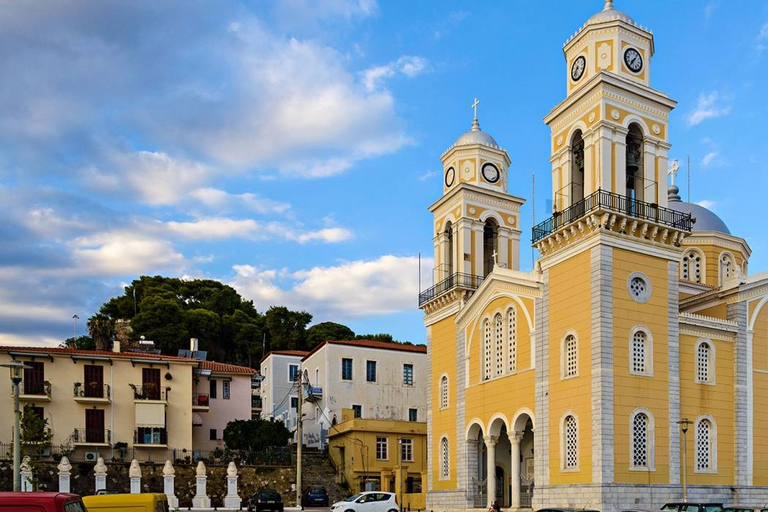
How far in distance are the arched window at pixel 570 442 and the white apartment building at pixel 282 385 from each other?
115ft

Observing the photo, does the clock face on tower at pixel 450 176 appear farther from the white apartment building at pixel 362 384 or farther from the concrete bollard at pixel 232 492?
the concrete bollard at pixel 232 492

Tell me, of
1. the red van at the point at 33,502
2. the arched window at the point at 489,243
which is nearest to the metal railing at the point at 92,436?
the arched window at the point at 489,243

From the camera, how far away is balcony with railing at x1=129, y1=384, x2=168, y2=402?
5012cm

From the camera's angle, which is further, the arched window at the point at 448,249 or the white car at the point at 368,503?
the arched window at the point at 448,249

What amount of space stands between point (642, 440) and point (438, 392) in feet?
45.9

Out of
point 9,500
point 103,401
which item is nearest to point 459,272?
point 103,401

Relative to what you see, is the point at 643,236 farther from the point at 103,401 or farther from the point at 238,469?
the point at 103,401

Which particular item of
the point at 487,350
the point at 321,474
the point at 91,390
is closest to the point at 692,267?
the point at 487,350

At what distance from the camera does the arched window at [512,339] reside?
36938 mm

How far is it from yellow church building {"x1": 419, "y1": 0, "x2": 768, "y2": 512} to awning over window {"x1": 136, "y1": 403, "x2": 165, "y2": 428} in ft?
63.3

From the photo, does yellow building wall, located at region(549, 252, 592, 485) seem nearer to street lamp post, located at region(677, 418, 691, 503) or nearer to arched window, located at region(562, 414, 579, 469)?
arched window, located at region(562, 414, 579, 469)

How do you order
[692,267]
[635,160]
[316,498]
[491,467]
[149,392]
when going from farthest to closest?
[149,392], [316,498], [692,267], [491,467], [635,160]

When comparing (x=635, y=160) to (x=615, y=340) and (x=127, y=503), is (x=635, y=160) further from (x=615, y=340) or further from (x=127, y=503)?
(x=127, y=503)

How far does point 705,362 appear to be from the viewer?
112 ft
